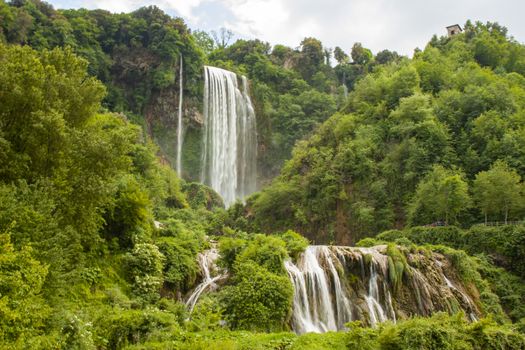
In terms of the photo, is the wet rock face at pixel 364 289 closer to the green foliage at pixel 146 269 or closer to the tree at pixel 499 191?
the green foliage at pixel 146 269

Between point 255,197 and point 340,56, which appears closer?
point 255,197

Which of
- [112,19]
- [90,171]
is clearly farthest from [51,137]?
[112,19]

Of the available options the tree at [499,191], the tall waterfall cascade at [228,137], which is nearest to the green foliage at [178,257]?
the tree at [499,191]

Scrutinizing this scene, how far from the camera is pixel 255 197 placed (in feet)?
127

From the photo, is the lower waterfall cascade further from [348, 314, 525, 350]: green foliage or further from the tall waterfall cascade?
the tall waterfall cascade

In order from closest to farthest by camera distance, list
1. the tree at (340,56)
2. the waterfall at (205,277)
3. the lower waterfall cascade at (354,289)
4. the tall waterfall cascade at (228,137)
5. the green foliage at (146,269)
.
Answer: the green foliage at (146,269) → the waterfall at (205,277) → the lower waterfall cascade at (354,289) → the tall waterfall cascade at (228,137) → the tree at (340,56)

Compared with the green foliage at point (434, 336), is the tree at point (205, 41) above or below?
above

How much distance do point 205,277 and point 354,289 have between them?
573 centimetres

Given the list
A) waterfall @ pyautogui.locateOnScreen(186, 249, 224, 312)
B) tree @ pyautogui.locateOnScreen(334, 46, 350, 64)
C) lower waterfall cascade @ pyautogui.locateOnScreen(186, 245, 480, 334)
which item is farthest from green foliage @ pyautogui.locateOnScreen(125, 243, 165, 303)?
tree @ pyautogui.locateOnScreen(334, 46, 350, 64)

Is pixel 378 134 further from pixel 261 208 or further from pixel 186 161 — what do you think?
pixel 186 161

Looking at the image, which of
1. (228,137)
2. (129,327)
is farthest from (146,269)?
(228,137)

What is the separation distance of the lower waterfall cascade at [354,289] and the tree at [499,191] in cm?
890

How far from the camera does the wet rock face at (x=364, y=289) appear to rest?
51.0 feet

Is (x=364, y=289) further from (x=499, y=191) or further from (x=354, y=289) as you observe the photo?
(x=499, y=191)
